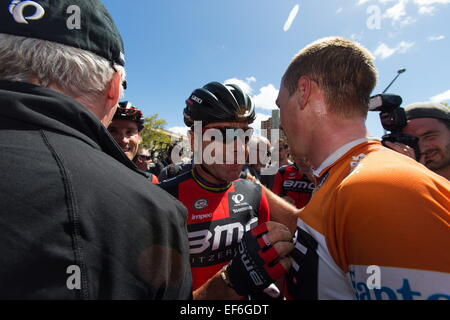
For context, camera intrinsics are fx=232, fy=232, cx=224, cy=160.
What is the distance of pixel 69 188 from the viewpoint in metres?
0.78

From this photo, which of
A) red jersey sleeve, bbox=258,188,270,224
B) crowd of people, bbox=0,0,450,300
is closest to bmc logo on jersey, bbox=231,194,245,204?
red jersey sleeve, bbox=258,188,270,224

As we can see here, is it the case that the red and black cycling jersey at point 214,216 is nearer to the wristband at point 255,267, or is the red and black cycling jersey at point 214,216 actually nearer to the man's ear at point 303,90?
the wristband at point 255,267

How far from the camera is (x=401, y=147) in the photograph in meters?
2.31

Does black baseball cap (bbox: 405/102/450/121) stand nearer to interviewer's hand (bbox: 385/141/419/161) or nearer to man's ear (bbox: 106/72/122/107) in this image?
interviewer's hand (bbox: 385/141/419/161)

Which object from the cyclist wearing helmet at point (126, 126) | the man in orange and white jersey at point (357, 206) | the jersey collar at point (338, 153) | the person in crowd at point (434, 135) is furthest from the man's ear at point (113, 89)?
the person in crowd at point (434, 135)

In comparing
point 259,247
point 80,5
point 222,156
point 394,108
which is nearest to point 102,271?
point 259,247

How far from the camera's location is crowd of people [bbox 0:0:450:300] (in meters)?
0.73

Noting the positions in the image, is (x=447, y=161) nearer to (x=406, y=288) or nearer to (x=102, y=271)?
(x=406, y=288)

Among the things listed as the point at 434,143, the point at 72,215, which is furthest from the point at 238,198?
the point at 434,143

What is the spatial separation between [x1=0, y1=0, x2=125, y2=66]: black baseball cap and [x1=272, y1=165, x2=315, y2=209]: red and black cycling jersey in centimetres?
495

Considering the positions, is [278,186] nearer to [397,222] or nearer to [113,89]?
[397,222]

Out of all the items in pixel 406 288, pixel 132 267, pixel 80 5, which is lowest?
pixel 406 288

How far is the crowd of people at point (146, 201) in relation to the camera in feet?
2.39

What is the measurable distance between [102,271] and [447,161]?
16.3 feet
